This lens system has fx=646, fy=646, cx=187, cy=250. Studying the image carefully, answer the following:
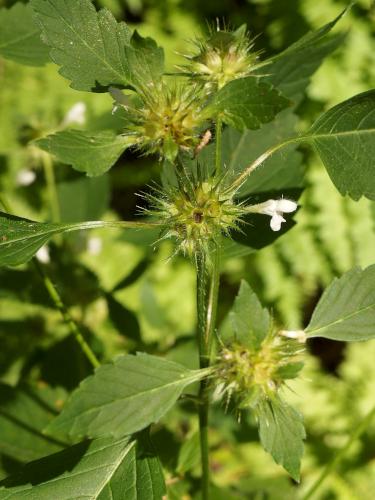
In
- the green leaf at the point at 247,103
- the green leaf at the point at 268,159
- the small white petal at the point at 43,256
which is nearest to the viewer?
the green leaf at the point at 247,103

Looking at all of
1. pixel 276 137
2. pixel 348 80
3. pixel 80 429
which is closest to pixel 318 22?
pixel 348 80

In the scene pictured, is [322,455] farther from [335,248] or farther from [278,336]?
[278,336]

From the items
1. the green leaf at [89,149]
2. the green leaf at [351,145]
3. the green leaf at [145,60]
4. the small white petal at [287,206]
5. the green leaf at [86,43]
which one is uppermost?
the green leaf at [86,43]

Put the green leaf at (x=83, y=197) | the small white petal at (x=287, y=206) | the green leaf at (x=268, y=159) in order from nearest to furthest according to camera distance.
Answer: the small white petal at (x=287, y=206) < the green leaf at (x=268, y=159) < the green leaf at (x=83, y=197)

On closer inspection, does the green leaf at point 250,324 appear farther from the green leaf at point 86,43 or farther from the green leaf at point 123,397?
the green leaf at point 86,43

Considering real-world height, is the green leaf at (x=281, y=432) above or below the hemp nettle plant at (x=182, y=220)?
below

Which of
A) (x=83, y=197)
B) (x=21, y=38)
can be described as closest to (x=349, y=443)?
(x=83, y=197)

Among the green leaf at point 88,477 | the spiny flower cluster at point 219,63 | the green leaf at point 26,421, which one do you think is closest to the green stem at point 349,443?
the green leaf at point 88,477
